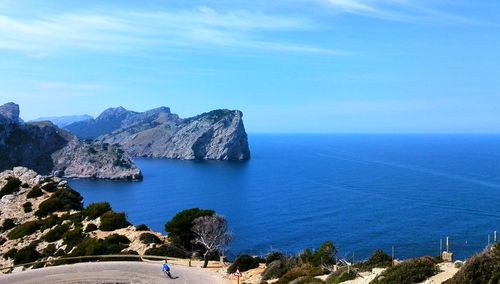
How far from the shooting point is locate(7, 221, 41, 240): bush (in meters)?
55.5

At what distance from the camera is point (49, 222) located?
56.8 meters

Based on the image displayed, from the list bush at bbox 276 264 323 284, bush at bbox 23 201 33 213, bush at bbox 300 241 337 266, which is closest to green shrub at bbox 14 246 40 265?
bush at bbox 23 201 33 213

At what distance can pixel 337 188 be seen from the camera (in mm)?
153250

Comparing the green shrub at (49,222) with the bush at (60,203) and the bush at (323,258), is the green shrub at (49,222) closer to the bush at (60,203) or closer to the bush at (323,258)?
the bush at (60,203)

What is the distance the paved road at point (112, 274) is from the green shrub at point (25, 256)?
10.4m

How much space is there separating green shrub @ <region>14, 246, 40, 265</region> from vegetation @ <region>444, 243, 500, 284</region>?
41.8m

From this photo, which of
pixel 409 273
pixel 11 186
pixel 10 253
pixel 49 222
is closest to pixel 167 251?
pixel 10 253

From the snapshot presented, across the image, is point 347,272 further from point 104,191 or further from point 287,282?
point 104,191

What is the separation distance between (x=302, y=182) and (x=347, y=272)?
147 metres

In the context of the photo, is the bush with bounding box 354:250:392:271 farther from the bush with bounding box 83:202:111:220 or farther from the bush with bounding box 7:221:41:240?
the bush with bounding box 7:221:41:240

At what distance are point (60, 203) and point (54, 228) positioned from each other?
11011 millimetres

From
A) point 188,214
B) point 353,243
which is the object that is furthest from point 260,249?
point 188,214

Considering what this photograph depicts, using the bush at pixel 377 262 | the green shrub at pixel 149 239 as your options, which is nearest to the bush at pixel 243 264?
the bush at pixel 377 262

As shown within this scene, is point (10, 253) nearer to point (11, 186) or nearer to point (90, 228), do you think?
point (90, 228)
